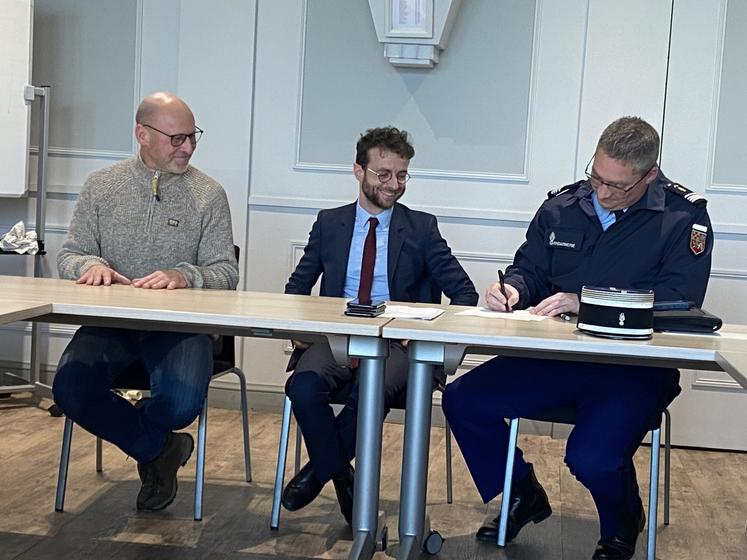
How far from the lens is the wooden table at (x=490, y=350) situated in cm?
239

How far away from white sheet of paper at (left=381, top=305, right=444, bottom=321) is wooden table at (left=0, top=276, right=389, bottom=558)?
110 millimetres

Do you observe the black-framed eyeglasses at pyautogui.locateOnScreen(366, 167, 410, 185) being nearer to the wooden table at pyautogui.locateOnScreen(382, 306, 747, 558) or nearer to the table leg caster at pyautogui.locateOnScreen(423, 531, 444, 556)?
the wooden table at pyautogui.locateOnScreen(382, 306, 747, 558)

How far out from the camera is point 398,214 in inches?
136

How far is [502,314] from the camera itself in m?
2.87

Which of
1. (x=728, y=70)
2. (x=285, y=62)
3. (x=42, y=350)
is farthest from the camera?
(x=42, y=350)

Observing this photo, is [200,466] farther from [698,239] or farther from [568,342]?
[698,239]

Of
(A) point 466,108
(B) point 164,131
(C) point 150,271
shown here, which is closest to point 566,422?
(C) point 150,271

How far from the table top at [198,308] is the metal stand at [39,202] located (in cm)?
151

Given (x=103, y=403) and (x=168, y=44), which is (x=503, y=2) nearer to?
(x=168, y=44)

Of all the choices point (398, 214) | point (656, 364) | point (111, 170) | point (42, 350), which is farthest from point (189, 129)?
point (42, 350)

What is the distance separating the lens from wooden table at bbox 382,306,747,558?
2.39m

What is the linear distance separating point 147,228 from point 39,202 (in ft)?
4.64

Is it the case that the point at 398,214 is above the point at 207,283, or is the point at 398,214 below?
above

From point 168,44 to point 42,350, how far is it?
1.49m
